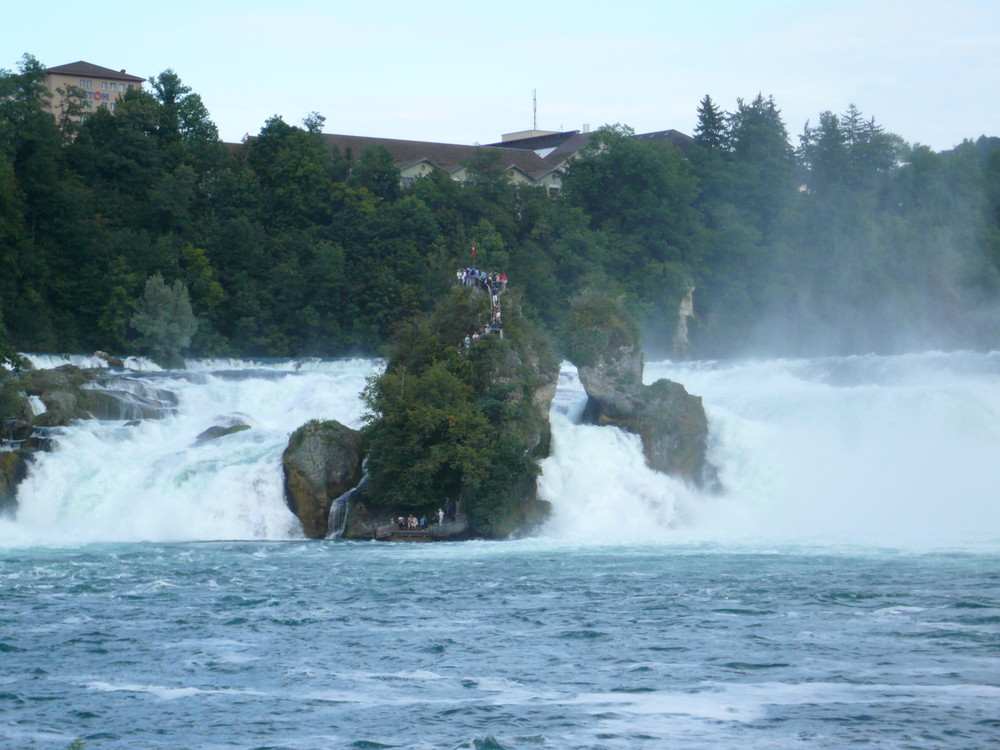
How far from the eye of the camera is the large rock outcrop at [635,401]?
36.0m

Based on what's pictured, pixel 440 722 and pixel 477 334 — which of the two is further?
pixel 477 334

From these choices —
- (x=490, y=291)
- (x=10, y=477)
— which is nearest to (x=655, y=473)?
(x=490, y=291)

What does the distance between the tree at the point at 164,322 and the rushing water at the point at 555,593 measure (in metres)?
11.3

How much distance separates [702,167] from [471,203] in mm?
17245

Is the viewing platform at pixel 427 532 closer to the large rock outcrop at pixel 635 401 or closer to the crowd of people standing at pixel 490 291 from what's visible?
the crowd of people standing at pixel 490 291

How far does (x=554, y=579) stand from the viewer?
2453 centimetres

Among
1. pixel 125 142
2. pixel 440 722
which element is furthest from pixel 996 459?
pixel 125 142

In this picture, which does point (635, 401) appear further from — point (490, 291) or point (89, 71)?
point (89, 71)

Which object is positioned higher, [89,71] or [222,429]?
[89,71]

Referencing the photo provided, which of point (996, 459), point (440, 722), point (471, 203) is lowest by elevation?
point (440, 722)

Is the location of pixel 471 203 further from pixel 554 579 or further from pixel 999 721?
pixel 999 721

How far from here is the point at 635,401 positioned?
1439 inches

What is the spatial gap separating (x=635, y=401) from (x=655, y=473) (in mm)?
2406

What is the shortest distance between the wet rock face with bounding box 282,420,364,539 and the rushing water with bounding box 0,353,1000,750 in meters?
0.50
